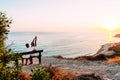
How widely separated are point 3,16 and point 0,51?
1540 millimetres

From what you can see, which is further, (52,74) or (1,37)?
(52,74)

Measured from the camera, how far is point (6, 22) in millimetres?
16453

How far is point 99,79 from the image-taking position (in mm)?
30375

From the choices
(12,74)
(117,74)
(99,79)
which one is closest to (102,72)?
(117,74)

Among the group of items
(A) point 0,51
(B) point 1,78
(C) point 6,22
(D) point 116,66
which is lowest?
(D) point 116,66

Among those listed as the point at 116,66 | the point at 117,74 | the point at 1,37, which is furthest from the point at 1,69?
the point at 116,66

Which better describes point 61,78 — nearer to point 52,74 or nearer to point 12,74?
point 52,74

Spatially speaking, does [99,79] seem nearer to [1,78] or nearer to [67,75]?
[67,75]

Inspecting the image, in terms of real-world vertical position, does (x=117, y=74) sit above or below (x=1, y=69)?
below

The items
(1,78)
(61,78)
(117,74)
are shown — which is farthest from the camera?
(117,74)

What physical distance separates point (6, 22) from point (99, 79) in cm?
1548

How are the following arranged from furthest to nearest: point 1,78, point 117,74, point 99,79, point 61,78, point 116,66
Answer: point 116,66, point 117,74, point 99,79, point 61,78, point 1,78

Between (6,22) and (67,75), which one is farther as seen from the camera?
(67,75)

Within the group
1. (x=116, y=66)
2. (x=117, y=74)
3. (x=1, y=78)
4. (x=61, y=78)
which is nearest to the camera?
(x=1, y=78)
